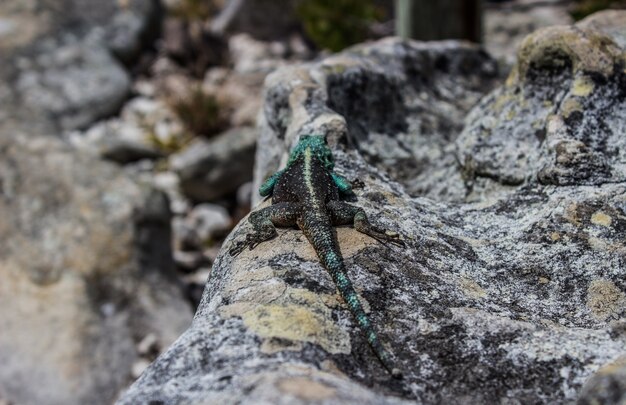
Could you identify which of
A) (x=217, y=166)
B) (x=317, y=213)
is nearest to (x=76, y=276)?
(x=217, y=166)

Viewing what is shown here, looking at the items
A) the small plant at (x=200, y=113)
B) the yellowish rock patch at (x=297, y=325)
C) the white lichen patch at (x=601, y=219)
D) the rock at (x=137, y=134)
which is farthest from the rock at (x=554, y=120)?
the small plant at (x=200, y=113)

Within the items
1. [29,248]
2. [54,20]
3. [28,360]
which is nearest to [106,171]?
[29,248]

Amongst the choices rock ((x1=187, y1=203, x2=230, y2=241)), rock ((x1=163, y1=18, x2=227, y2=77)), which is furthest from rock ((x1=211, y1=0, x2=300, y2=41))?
→ rock ((x1=187, y1=203, x2=230, y2=241))

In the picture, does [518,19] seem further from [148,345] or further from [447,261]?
[447,261]

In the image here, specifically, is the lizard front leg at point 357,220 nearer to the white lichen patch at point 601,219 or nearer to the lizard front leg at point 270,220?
the lizard front leg at point 270,220

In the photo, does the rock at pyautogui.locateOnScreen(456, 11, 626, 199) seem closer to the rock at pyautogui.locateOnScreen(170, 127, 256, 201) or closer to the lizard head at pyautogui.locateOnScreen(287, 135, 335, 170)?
the lizard head at pyautogui.locateOnScreen(287, 135, 335, 170)
